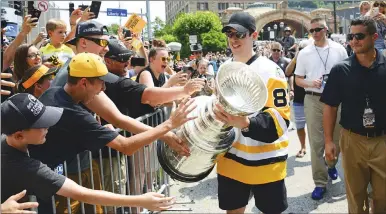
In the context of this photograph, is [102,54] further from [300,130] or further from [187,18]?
[187,18]

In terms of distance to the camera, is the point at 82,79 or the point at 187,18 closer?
the point at 82,79

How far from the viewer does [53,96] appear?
2.79m

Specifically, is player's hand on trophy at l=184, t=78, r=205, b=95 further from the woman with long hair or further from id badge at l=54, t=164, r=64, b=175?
the woman with long hair

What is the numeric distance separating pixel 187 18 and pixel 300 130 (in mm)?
67736

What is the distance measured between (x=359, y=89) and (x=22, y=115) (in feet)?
9.24

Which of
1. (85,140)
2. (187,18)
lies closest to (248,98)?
(85,140)

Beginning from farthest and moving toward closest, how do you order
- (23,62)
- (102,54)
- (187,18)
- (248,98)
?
(187,18)
(23,62)
(102,54)
(248,98)

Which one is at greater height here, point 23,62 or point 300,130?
point 23,62

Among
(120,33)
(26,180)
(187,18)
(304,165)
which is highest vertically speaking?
(187,18)

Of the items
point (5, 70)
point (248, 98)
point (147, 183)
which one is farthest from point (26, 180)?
point (5, 70)

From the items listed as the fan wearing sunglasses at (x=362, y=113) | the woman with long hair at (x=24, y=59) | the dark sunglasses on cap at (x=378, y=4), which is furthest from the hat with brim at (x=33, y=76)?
the dark sunglasses on cap at (x=378, y=4)

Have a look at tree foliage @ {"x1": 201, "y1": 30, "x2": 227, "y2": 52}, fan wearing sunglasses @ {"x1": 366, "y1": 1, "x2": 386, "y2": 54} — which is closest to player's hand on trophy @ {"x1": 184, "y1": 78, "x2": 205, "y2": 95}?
fan wearing sunglasses @ {"x1": 366, "y1": 1, "x2": 386, "y2": 54}

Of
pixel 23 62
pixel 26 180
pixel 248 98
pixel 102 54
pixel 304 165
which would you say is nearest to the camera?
pixel 26 180

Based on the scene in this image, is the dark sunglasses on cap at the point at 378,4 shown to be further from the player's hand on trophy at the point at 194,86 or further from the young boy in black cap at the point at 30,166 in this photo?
the young boy in black cap at the point at 30,166
